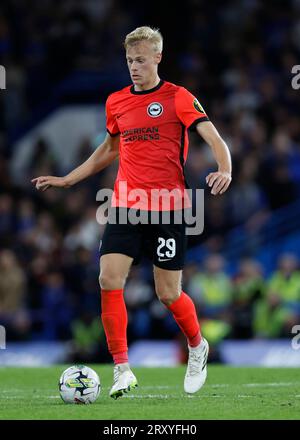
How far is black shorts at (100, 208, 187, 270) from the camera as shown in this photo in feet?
26.4

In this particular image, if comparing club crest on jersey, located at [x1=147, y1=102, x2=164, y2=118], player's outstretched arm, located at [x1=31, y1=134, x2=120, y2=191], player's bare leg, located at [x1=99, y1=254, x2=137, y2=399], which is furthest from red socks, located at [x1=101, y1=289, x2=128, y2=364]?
club crest on jersey, located at [x1=147, y1=102, x2=164, y2=118]

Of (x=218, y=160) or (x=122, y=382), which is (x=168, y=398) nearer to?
(x=122, y=382)

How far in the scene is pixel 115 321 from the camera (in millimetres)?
8086

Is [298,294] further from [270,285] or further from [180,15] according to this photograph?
[180,15]

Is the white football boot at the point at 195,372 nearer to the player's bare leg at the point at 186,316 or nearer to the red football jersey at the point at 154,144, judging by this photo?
the player's bare leg at the point at 186,316

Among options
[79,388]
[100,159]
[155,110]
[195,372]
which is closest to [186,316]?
[195,372]

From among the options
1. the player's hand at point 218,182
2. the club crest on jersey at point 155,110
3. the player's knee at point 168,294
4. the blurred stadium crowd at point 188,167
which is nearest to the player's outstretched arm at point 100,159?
the club crest on jersey at point 155,110

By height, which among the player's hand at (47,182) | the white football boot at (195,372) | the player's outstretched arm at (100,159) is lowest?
the white football boot at (195,372)

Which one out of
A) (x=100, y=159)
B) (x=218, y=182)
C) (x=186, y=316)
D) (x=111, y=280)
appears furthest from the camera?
(x=100, y=159)

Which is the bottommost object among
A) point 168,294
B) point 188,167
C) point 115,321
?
point 115,321

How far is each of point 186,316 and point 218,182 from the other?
127 cm

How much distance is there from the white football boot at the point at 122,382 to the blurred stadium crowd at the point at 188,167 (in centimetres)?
607

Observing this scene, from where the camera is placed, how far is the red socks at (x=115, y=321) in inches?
317

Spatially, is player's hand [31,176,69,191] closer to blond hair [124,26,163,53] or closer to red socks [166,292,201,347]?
blond hair [124,26,163,53]
